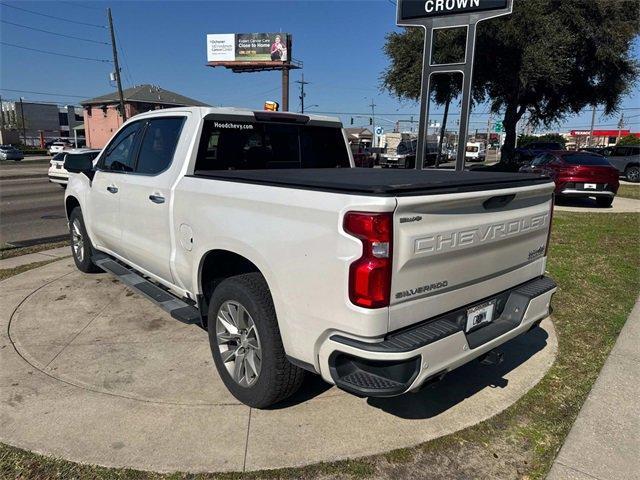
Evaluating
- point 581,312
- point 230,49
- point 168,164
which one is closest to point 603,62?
point 581,312

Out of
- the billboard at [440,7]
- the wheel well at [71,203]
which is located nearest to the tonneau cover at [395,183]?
the wheel well at [71,203]

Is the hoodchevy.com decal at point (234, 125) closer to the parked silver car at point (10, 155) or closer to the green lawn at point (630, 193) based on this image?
the green lawn at point (630, 193)

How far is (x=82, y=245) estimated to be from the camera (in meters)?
5.88

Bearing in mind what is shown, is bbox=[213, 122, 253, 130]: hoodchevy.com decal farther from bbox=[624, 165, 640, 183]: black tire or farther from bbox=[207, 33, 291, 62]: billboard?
bbox=[207, 33, 291, 62]: billboard

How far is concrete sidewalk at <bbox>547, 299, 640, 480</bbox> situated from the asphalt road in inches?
338

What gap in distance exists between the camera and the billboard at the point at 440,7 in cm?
668

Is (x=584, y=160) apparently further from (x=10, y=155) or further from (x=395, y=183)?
(x=10, y=155)

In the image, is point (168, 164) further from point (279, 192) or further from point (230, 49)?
point (230, 49)

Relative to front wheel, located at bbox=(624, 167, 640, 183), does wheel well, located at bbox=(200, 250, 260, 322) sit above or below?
above

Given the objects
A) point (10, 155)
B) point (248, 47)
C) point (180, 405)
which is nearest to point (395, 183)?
point (180, 405)

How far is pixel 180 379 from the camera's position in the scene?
3.52m

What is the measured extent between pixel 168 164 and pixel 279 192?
1594 mm

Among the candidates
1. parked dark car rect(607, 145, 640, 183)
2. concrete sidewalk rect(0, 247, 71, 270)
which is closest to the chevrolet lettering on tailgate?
concrete sidewalk rect(0, 247, 71, 270)

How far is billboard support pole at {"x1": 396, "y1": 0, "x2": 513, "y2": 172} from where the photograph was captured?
22.2ft
